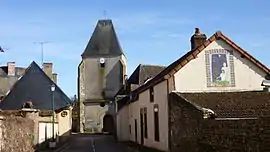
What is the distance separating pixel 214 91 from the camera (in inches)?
923

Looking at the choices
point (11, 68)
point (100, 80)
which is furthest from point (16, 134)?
point (100, 80)

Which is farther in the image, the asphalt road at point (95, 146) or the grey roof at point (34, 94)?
the grey roof at point (34, 94)

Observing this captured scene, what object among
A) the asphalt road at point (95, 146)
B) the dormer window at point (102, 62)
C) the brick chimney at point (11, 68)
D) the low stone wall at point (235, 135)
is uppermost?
the dormer window at point (102, 62)

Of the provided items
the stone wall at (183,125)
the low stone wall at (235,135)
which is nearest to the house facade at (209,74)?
the stone wall at (183,125)

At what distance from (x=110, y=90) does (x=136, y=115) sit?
33154 millimetres

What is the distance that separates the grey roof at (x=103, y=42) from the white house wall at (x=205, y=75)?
4597cm

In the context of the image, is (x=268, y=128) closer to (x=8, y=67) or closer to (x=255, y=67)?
(x=255, y=67)

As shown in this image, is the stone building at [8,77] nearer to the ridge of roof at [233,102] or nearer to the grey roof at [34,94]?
the grey roof at [34,94]

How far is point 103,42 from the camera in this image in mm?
71188

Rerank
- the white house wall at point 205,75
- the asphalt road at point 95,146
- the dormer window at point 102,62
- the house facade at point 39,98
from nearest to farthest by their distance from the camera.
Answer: the white house wall at point 205,75 < the asphalt road at point 95,146 < the house facade at point 39,98 < the dormer window at point 102,62

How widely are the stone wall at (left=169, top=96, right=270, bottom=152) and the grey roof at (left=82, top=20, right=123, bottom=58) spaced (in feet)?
159

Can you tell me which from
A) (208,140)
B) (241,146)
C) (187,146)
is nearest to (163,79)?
(187,146)

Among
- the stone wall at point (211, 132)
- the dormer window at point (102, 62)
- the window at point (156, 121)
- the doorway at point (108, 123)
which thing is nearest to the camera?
the stone wall at point (211, 132)

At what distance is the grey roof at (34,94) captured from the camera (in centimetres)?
3906
